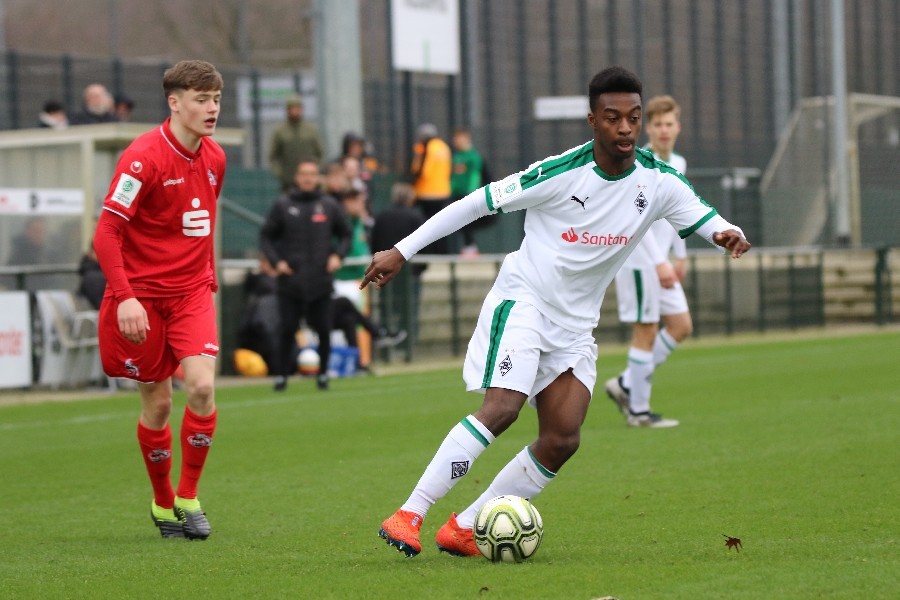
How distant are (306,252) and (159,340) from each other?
789 centimetres

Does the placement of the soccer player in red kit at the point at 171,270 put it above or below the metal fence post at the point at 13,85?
below

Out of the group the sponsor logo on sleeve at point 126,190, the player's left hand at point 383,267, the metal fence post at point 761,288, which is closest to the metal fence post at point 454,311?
the metal fence post at point 761,288

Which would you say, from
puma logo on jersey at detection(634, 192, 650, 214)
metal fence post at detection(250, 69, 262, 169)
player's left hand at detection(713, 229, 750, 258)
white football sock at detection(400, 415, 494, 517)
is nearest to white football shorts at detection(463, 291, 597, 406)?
white football sock at detection(400, 415, 494, 517)

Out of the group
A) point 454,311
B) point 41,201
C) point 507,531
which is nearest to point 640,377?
point 507,531

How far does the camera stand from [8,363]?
14914 millimetres

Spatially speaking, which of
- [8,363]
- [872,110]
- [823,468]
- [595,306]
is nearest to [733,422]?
[823,468]

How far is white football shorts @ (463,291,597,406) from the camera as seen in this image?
6.05 m

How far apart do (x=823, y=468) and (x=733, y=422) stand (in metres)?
2.73

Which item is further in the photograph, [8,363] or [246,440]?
[8,363]

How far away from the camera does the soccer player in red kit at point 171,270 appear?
691cm

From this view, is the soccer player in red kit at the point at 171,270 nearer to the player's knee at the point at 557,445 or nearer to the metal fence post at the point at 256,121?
the player's knee at the point at 557,445

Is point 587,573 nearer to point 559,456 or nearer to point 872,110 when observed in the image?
point 559,456

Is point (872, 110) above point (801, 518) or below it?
above

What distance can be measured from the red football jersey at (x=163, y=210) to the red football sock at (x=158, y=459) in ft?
2.24
